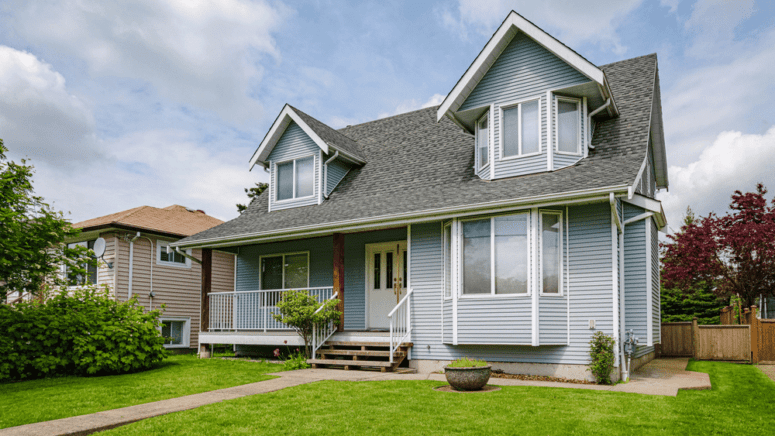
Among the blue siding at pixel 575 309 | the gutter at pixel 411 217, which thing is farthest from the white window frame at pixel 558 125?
the gutter at pixel 411 217

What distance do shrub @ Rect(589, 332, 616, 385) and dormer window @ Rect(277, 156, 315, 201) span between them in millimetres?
8331

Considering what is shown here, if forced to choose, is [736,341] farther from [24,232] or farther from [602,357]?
[24,232]

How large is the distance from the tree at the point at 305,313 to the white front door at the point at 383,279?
1.55m

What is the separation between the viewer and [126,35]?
1245 centimetres

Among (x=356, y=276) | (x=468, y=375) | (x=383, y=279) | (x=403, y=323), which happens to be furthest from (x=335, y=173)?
(x=468, y=375)

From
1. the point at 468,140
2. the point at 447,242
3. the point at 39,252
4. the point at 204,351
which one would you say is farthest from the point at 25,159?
the point at 468,140

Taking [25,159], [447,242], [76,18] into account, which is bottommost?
[447,242]

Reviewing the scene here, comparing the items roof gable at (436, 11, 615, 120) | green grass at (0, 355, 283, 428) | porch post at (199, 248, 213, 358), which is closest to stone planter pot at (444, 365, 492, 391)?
green grass at (0, 355, 283, 428)

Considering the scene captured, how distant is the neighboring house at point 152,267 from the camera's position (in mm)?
17359

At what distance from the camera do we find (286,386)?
8805 millimetres

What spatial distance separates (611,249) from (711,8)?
730 centimetres

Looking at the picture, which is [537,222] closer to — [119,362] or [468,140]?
[468,140]

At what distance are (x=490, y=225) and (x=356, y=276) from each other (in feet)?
15.4

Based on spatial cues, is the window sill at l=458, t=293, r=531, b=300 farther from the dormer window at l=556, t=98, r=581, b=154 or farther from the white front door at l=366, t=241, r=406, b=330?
the dormer window at l=556, t=98, r=581, b=154
